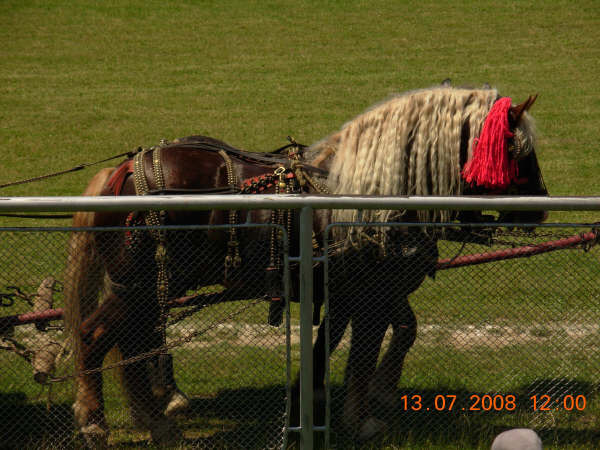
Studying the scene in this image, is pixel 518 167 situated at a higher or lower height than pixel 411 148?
lower

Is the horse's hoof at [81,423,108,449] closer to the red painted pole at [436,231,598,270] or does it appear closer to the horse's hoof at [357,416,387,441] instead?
the horse's hoof at [357,416,387,441]

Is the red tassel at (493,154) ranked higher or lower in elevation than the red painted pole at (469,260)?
higher

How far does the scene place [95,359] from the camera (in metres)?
4.06

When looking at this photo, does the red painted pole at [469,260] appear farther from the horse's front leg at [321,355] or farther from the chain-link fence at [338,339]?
the horse's front leg at [321,355]

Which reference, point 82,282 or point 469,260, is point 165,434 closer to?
point 82,282

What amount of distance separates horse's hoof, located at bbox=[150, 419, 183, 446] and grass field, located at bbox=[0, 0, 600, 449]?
0.11 metres

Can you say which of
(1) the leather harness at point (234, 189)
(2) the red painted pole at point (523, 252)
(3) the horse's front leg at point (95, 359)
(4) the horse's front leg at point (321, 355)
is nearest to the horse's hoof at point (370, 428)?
(4) the horse's front leg at point (321, 355)

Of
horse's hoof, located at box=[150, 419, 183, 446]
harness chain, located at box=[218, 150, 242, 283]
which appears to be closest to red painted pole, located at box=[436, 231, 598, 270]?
→ harness chain, located at box=[218, 150, 242, 283]

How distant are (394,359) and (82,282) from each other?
1737 mm

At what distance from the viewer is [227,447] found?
396 cm

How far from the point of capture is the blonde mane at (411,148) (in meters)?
4.01

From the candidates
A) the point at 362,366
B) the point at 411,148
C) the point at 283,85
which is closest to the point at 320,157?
the point at 411,148

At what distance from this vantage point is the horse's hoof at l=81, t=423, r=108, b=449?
3896mm

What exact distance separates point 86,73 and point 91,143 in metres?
4.26
